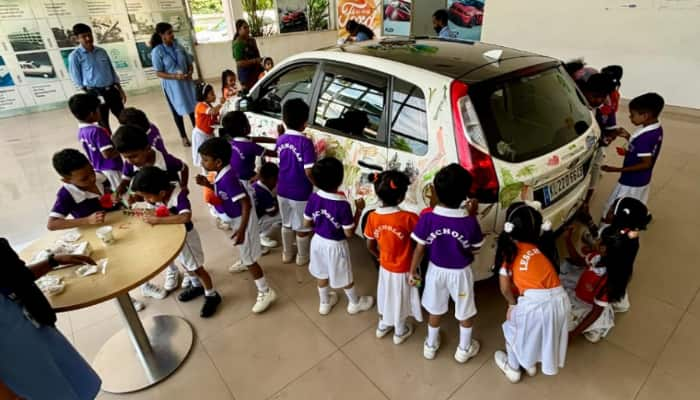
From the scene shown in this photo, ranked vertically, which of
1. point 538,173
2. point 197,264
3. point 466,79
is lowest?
point 197,264

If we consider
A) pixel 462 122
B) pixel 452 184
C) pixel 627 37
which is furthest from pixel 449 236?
pixel 627 37

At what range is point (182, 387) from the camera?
2.11 meters

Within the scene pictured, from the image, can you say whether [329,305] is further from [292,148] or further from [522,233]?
[522,233]

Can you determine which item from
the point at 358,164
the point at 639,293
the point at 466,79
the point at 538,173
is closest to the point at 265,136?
the point at 358,164

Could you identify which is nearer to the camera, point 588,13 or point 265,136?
point 265,136

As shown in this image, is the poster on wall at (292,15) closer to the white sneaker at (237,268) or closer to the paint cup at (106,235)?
the white sneaker at (237,268)

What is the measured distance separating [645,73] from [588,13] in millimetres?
1385

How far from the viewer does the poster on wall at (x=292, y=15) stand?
1053 cm

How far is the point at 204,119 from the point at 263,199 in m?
1.18

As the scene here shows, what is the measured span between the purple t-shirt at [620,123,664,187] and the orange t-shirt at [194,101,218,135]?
359 centimetres

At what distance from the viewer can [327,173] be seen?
2049mm

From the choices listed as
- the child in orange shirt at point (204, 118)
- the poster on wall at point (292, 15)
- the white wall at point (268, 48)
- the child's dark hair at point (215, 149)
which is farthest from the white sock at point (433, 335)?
the poster on wall at point (292, 15)

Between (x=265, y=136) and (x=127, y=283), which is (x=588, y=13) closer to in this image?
(x=265, y=136)

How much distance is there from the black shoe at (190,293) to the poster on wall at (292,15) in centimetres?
972
